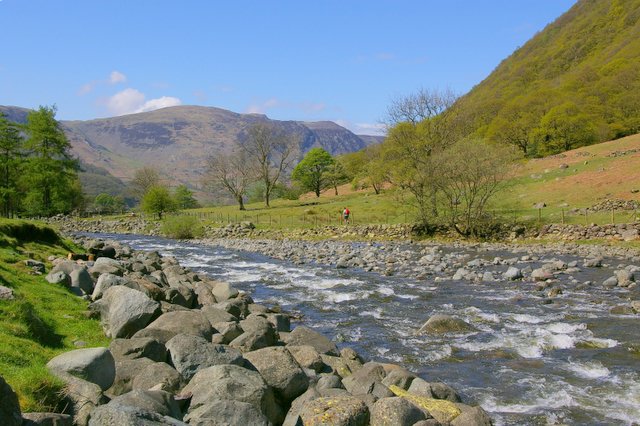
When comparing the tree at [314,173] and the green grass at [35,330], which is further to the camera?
the tree at [314,173]

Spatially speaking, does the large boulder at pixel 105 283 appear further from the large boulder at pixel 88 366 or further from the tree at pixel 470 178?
the tree at pixel 470 178

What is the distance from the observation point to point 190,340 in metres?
8.53

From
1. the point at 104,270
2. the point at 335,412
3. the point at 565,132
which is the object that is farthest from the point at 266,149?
the point at 335,412

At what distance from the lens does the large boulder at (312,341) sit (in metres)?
12.0

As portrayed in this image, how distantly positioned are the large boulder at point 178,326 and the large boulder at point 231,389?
2.17 meters

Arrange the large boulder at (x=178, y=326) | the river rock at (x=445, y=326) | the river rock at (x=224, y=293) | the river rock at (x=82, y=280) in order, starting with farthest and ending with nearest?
the river rock at (x=224, y=293) < the river rock at (x=445, y=326) < the river rock at (x=82, y=280) < the large boulder at (x=178, y=326)

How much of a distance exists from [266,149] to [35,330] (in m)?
74.5

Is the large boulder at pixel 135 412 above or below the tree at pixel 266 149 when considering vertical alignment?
below

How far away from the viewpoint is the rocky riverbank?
6.22 metres

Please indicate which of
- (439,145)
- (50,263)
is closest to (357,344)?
(50,263)

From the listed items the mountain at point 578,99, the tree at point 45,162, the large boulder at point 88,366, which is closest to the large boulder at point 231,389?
the large boulder at point 88,366

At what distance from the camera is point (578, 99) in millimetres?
96188

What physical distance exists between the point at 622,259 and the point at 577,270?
481 cm

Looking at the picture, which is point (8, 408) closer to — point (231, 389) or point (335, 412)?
point (231, 389)
